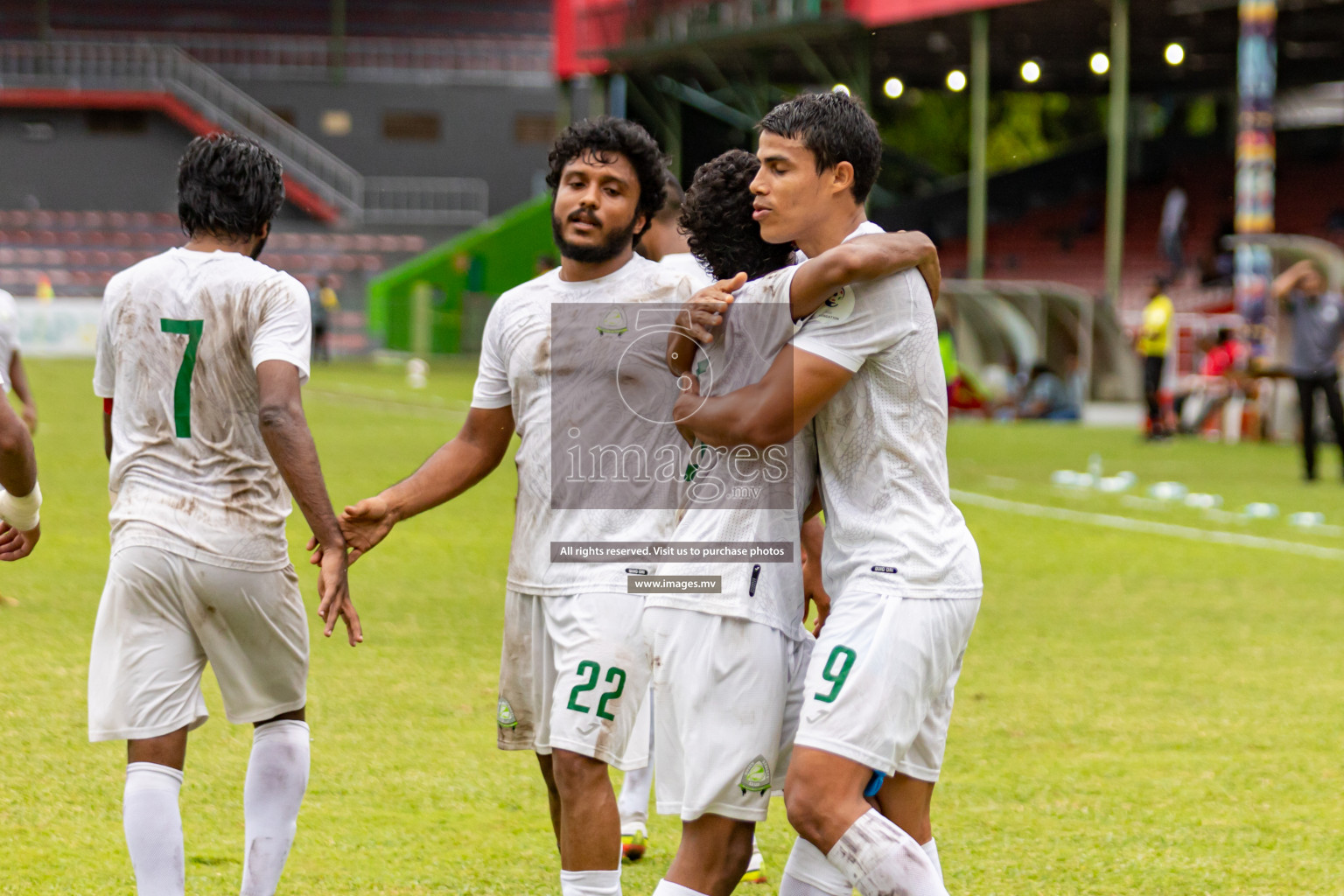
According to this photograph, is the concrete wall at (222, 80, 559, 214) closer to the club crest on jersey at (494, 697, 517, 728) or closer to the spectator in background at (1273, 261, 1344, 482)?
the spectator in background at (1273, 261, 1344, 482)

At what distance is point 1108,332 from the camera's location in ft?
86.8

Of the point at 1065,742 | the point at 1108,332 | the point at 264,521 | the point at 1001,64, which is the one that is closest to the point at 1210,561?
the point at 1065,742

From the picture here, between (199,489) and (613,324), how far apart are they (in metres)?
1.11

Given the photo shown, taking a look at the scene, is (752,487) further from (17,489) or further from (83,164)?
(83,164)

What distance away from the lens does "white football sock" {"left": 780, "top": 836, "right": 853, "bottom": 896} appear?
12.4 feet

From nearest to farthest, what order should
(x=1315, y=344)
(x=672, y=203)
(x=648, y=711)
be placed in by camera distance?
(x=648, y=711)
(x=672, y=203)
(x=1315, y=344)

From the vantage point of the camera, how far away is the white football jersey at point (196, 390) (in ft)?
13.7

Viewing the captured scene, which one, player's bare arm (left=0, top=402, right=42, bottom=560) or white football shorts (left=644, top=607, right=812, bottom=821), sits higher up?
player's bare arm (left=0, top=402, right=42, bottom=560)

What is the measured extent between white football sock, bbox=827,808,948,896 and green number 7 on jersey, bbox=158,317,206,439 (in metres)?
1.92

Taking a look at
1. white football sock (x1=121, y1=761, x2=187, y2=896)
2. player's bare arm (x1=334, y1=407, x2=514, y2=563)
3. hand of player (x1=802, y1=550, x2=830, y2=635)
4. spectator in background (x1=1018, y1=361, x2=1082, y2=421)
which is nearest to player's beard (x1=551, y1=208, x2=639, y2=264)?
player's bare arm (x1=334, y1=407, x2=514, y2=563)

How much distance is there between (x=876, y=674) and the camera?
3.50 meters

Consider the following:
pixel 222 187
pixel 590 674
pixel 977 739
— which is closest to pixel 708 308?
pixel 590 674

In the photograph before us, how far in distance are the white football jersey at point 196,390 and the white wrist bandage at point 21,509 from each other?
1.18ft

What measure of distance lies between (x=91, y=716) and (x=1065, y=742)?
388 centimetres
